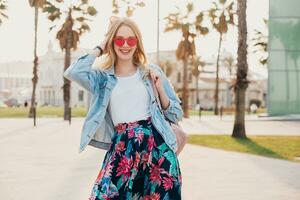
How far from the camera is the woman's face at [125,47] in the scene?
413 cm

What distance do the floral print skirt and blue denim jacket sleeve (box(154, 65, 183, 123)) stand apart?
0.22 m

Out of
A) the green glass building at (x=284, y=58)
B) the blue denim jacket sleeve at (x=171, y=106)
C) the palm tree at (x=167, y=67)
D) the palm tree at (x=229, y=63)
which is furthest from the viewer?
the palm tree at (x=229, y=63)

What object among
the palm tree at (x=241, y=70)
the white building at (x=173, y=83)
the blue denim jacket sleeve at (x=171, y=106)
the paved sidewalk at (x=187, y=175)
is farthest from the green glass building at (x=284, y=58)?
the white building at (x=173, y=83)

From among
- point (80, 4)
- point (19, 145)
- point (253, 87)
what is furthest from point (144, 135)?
point (253, 87)

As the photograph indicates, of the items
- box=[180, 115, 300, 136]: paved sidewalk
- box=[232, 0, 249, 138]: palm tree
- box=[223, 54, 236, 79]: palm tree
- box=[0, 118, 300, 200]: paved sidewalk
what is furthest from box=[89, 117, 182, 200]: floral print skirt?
box=[223, 54, 236, 79]: palm tree

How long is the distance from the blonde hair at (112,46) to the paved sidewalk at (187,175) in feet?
10.7

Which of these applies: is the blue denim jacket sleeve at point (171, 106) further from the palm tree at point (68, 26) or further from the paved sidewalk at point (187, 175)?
the palm tree at point (68, 26)

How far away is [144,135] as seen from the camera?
13.3 feet

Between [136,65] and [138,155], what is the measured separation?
0.65m

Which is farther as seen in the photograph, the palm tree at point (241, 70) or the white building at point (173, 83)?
the white building at point (173, 83)

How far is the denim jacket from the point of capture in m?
4.10

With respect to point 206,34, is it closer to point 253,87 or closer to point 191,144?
point 191,144

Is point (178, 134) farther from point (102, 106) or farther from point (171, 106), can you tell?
point (102, 106)

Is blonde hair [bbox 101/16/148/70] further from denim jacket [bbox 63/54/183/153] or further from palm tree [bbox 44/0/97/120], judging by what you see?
palm tree [bbox 44/0/97/120]
